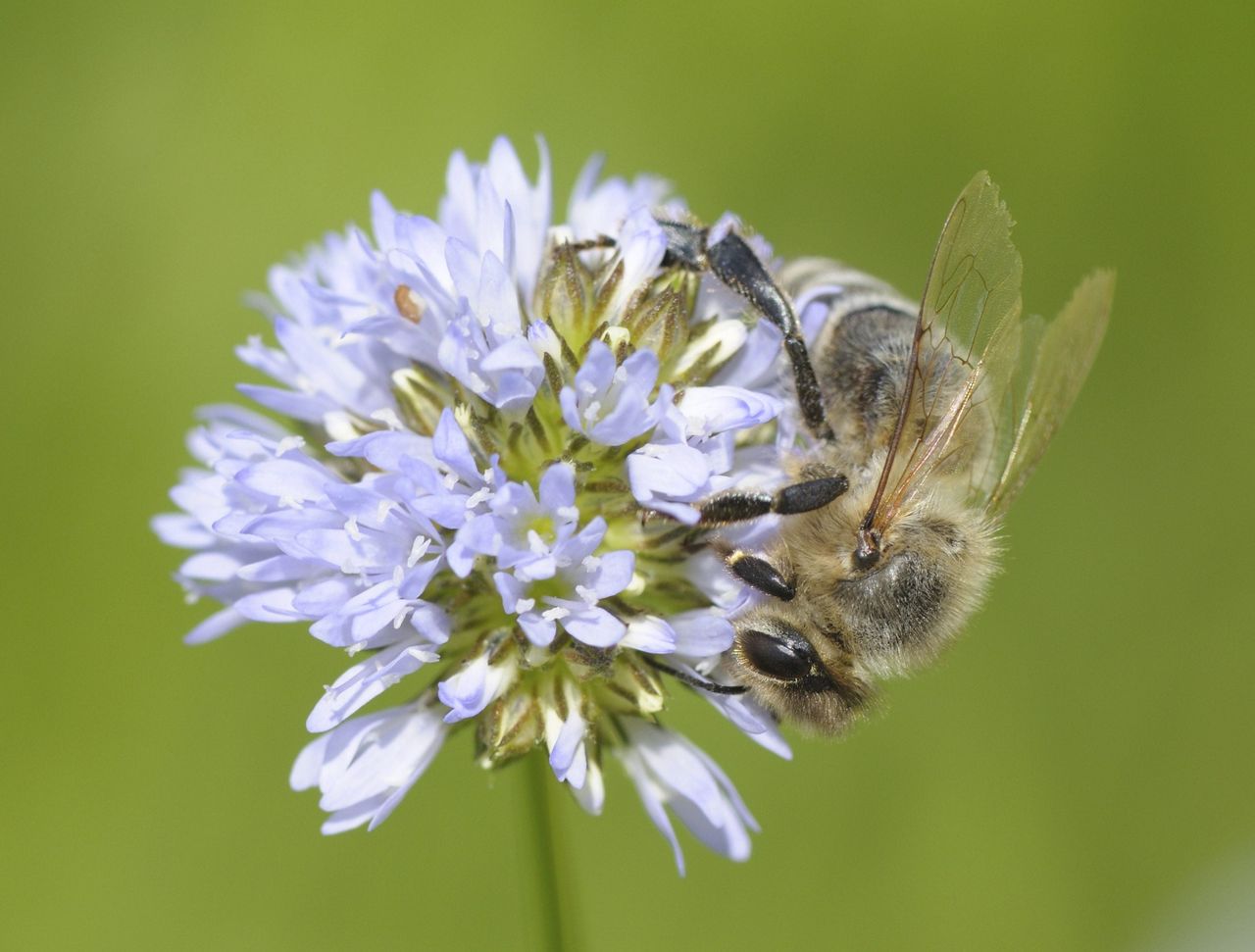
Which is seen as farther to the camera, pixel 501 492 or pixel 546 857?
pixel 546 857

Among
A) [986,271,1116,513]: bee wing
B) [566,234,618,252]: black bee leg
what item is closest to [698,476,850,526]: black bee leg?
[986,271,1116,513]: bee wing

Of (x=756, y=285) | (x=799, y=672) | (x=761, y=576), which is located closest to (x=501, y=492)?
(x=761, y=576)

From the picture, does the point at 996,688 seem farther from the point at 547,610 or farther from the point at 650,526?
the point at 547,610

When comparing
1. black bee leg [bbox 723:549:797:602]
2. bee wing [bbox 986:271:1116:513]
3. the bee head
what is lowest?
the bee head

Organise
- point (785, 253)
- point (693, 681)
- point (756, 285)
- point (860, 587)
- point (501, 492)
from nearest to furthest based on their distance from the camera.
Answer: point (501, 492)
point (860, 587)
point (693, 681)
point (756, 285)
point (785, 253)

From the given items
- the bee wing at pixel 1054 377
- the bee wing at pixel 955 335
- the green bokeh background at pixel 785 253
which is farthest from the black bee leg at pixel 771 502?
the green bokeh background at pixel 785 253

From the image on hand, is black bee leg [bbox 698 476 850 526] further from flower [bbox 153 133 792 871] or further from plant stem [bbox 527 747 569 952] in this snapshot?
plant stem [bbox 527 747 569 952]

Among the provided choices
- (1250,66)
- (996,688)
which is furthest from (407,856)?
(1250,66)

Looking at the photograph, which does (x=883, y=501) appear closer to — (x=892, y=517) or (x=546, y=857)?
(x=892, y=517)
